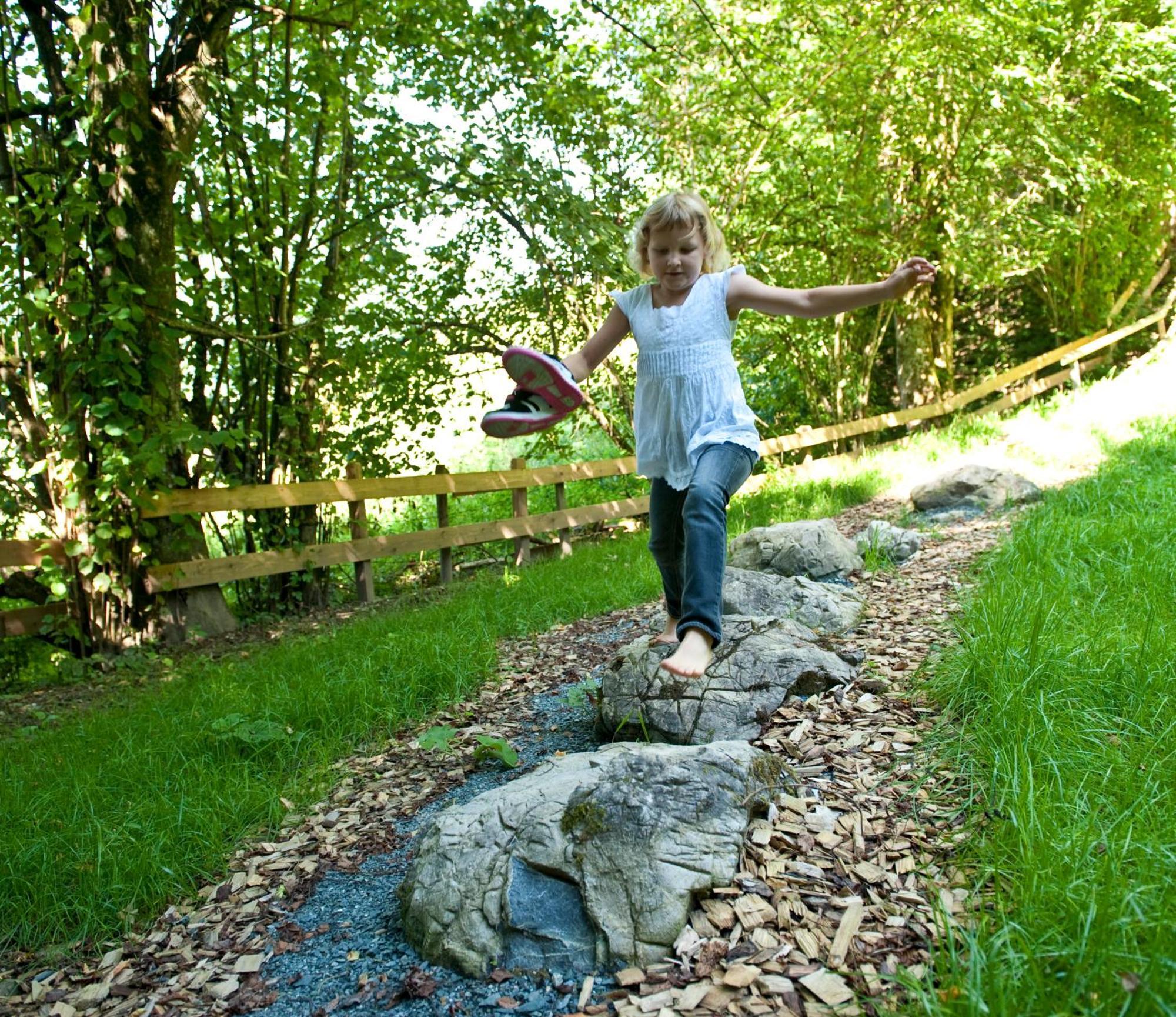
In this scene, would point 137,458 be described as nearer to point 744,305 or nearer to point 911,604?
point 744,305

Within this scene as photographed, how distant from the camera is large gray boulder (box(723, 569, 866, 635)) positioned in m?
3.79

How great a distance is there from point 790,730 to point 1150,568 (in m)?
2.02

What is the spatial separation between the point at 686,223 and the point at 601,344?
0.57 m

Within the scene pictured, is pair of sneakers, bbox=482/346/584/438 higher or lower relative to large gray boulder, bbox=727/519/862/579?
A: higher

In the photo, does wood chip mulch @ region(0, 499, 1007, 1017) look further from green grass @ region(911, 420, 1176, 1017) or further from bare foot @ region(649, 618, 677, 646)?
bare foot @ region(649, 618, 677, 646)

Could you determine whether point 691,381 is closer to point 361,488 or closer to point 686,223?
point 686,223

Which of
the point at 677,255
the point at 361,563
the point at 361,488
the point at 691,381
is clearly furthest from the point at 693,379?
the point at 361,563

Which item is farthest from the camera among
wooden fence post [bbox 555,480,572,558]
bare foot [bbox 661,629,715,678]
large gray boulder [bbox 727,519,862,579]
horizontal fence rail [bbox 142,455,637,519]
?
wooden fence post [bbox 555,480,572,558]

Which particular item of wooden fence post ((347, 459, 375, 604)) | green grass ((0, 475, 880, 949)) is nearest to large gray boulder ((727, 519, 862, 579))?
green grass ((0, 475, 880, 949))

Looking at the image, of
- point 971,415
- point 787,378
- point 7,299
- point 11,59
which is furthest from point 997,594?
point 787,378

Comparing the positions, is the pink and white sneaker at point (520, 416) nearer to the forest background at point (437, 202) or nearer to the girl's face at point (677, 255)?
the girl's face at point (677, 255)

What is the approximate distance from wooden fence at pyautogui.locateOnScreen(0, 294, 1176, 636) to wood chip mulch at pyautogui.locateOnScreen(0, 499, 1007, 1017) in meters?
3.19

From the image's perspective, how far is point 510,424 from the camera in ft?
9.62

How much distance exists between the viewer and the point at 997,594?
3.50 meters
